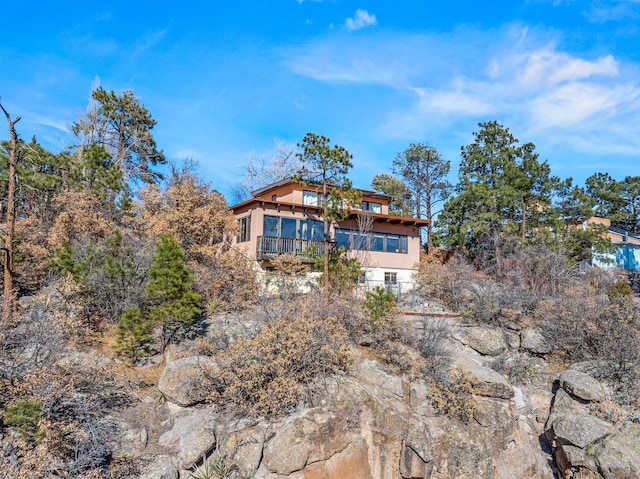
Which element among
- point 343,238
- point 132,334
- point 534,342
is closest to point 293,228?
point 343,238

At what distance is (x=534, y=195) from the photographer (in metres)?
27.3

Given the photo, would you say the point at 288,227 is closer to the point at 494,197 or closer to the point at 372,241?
the point at 372,241

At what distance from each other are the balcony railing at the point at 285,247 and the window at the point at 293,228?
596 mm

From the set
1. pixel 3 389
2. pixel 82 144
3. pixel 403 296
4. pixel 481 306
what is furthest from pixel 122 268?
pixel 82 144

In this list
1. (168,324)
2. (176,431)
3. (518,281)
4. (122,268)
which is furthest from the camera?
(518,281)

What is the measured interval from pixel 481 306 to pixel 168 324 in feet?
40.4

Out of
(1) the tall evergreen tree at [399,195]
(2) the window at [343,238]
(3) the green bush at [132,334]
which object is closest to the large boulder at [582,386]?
(3) the green bush at [132,334]

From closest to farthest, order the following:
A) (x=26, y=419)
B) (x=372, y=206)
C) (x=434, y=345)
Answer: (x=26, y=419) → (x=434, y=345) → (x=372, y=206)

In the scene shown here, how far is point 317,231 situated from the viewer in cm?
2377

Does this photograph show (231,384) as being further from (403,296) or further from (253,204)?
(253,204)

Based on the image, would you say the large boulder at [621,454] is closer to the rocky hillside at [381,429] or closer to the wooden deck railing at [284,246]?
the rocky hillside at [381,429]

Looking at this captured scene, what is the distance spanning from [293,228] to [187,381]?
1362cm

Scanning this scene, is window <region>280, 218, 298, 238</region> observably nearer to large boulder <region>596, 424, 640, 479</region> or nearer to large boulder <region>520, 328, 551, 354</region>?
large boulder <region>520, 328, 551, 354</region>

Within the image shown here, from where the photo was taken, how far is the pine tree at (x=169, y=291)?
11805 millimetres
